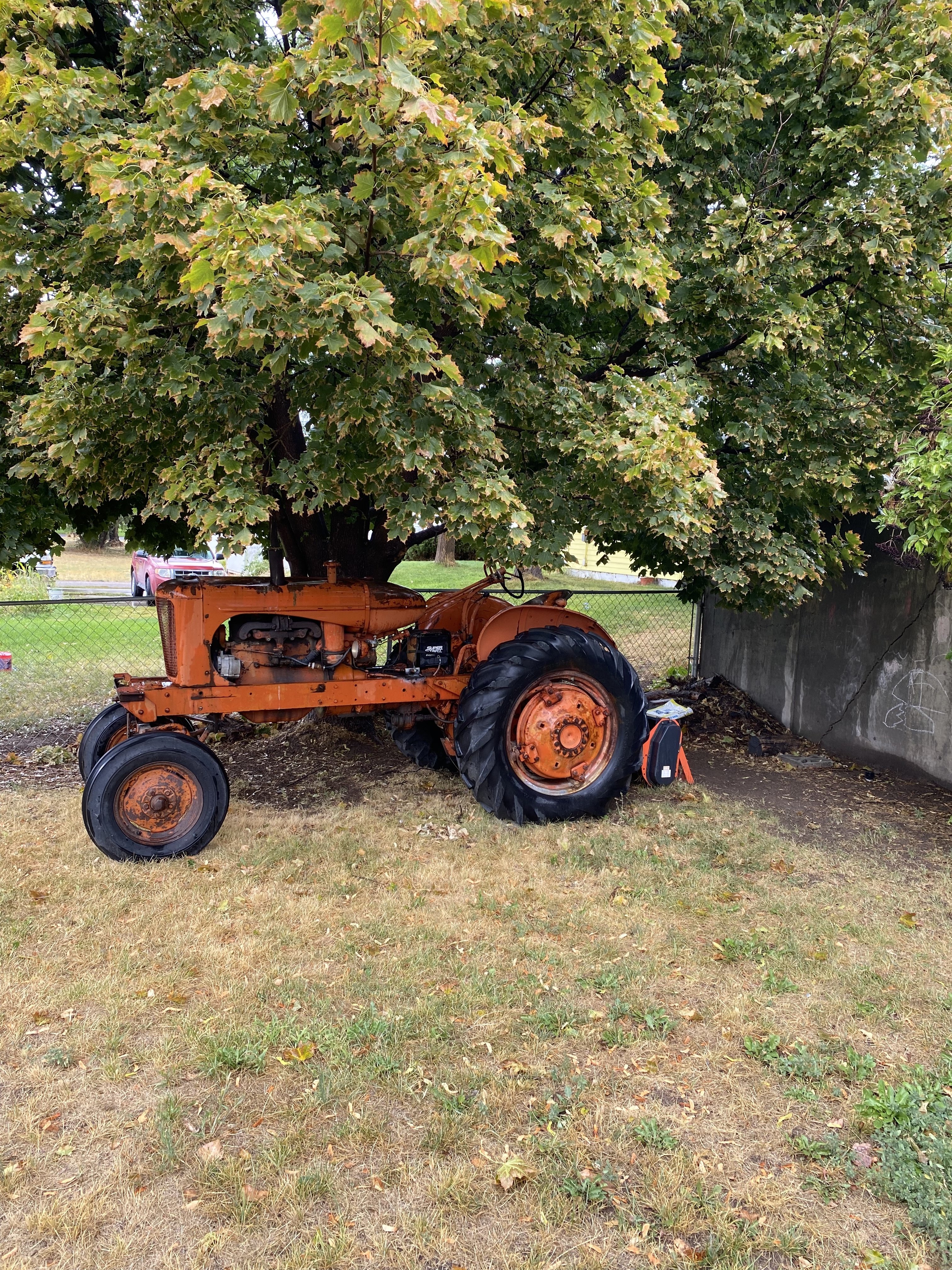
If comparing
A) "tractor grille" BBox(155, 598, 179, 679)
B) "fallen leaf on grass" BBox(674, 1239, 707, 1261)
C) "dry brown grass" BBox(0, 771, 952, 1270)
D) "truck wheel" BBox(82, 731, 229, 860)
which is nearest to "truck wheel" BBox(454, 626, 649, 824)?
"dry brown grass" BBox(0, 771, 952, 1270)

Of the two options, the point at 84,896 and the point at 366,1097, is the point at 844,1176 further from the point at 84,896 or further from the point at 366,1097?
the point at 84,896

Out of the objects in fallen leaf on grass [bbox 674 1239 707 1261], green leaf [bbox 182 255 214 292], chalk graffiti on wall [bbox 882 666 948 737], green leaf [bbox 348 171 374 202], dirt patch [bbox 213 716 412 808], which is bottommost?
fallen leaf on grass [bbox 674 1239 707 1261]

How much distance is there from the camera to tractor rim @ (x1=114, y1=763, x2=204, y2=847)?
5000 millimetres

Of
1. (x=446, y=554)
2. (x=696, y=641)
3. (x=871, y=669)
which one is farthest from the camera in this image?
(x=446, y=554)

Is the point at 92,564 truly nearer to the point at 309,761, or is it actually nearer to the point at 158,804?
the point at 309,761

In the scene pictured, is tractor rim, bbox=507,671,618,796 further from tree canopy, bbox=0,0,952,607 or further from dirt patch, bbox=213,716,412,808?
dirt patch, bbox=213,716,412,808

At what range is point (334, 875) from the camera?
5055 mm

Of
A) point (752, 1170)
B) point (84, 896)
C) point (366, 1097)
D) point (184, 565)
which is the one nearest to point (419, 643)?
point (84, 896)

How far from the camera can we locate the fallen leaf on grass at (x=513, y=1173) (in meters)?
2.71

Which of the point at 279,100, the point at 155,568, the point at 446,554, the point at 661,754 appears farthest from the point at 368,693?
the point at 446,554

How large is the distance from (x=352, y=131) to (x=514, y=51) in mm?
1773

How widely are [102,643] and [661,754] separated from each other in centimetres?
1010

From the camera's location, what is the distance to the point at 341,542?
7582 mm

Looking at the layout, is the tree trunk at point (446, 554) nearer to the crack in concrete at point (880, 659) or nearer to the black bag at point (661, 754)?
the crack in concrete at point (880, 659)
